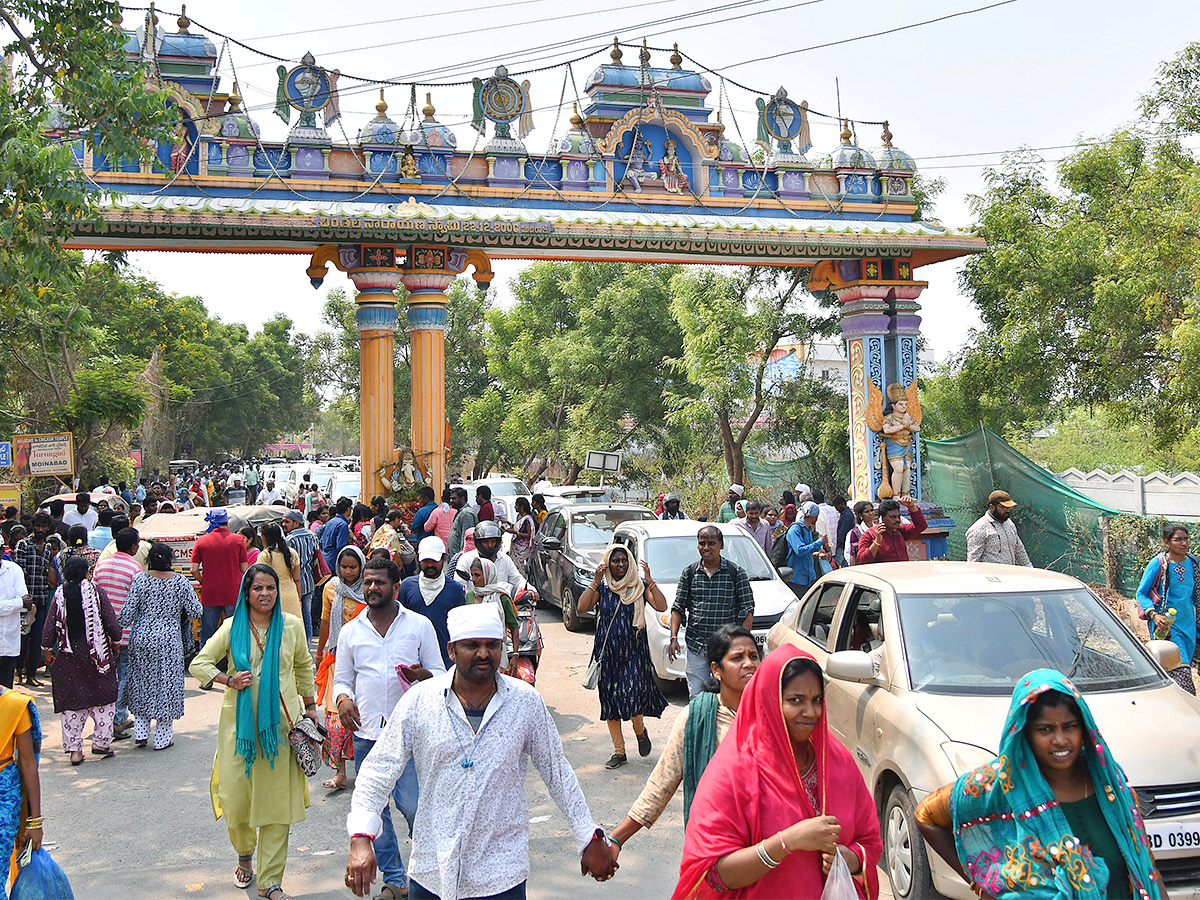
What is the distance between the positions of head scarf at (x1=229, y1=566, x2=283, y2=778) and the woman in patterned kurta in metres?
3.37

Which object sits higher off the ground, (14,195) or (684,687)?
(14,195)

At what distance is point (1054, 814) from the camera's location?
3.14 metres

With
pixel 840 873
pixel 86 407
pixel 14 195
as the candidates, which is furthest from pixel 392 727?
pixel 86 407

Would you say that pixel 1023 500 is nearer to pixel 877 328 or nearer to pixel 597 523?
pixel 877 328

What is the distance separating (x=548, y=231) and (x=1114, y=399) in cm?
1088

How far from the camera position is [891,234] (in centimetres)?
1738

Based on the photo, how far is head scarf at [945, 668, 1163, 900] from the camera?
3080mm

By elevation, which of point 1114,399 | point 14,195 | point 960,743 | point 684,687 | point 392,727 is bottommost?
point 684,687

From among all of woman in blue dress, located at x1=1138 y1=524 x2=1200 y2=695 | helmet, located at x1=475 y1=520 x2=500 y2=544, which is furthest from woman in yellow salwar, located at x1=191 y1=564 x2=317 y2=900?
woman in blue dress, located at x1=1138 y1=524 x2=1200 y2=695

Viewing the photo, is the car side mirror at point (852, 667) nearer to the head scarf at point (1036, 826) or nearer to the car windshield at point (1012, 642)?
the car windshield at point (1012, 642)

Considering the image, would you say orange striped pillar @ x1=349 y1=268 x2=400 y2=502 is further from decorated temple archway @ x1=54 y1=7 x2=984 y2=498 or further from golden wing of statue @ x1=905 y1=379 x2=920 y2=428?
golden wing of statue @ x1=905 y1=379 x2=920 y2=428

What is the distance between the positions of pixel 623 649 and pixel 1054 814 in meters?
4.83

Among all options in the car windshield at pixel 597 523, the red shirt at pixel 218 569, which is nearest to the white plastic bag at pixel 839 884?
the red shirt at pixel 218 569

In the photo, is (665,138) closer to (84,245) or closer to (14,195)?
(84,245)
